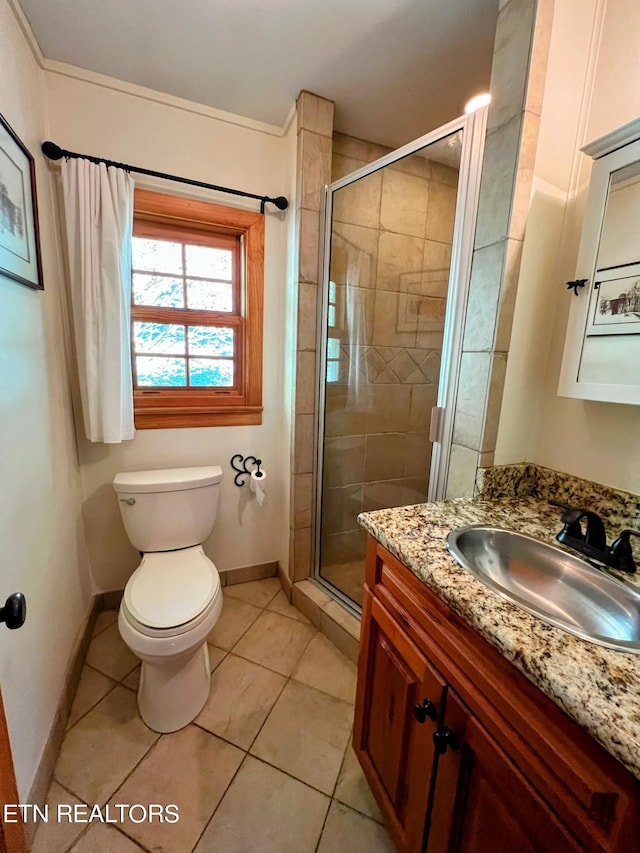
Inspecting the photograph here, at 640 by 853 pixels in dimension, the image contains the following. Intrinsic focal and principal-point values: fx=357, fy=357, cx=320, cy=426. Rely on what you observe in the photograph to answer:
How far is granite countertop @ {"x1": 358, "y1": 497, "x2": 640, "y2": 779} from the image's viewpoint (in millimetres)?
453

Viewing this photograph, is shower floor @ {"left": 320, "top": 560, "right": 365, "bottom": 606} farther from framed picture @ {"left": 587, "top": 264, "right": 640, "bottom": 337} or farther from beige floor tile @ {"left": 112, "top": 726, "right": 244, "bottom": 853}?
framed picture @ {"left": 587, "top": 264, "right": 640, "bottom": 337}

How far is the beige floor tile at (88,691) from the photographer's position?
4.42ft

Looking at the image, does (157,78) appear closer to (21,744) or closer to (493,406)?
(493,406)

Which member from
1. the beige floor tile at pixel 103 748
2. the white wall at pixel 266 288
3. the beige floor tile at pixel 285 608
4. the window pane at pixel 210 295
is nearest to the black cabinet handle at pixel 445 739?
the beige floor tile at pixel 103 748

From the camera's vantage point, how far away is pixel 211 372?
1871 millimetres

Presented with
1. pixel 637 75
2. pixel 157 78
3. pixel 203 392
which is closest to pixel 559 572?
pixel 637 75

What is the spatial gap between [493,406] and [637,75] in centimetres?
93

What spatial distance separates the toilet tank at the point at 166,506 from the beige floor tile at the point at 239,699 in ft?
1.87

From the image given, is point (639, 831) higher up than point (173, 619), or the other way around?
point (639, 831)

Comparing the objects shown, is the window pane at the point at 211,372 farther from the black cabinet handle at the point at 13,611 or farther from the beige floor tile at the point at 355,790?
the beige floor tile at the point at 355,790

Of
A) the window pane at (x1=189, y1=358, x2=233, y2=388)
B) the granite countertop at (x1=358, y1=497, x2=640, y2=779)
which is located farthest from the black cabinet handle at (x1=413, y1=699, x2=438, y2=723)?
the window pane at (x1=189, y1=358, x2=233, y2=388)

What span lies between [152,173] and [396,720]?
2.10 meters

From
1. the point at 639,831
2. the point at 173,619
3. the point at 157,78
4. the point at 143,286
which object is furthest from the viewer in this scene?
the point at 143,286

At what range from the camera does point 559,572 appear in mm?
859
